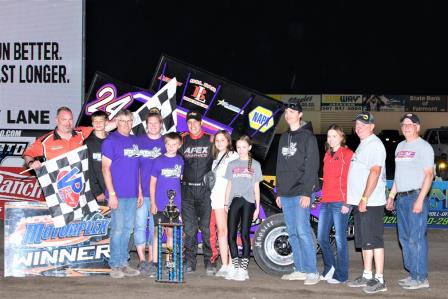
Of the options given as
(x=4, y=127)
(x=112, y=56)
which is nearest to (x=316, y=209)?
(x=4, y=127)

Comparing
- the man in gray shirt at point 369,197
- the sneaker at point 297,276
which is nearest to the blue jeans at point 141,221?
the sneaker at point 297,276

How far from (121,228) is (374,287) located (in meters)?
2.81

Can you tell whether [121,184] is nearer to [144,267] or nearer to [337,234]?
[144,267]

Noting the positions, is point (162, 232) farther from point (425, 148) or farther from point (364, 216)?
point (425, 148)

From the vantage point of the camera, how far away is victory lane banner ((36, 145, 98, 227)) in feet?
26.8

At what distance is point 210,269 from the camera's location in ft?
27.5

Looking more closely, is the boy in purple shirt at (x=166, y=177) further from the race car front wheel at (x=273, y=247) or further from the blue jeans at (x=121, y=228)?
the race car front wheel at (x=273, y=247)

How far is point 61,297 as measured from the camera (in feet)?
23.6

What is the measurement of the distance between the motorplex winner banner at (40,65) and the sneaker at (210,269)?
30.6 ft

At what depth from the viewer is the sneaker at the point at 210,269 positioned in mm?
8359

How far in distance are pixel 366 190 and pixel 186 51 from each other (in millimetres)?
20334

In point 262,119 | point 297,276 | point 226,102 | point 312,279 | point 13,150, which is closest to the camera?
point 312,279

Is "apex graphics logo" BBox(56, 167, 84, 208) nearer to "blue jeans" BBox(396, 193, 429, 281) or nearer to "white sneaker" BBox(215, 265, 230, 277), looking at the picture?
"white sneaker" BBox(215, 265, 230, 277)

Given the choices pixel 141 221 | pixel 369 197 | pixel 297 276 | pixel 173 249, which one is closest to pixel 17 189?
pixel 141 221
